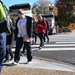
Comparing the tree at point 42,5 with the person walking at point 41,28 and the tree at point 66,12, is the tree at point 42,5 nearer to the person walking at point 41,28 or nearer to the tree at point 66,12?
the tree at point 66,12

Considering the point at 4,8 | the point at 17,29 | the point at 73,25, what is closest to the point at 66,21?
the point at 73,25

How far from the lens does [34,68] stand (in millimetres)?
8797

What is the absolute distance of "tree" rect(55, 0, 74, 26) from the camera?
202ft

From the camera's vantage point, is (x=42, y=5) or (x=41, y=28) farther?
(x=42, y=5)

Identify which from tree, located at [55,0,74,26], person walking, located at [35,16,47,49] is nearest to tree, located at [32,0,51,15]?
tree, located at [55,0,74,26]

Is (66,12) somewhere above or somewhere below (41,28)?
above

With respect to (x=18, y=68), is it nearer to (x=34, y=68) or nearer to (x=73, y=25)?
(x=34, y=68)

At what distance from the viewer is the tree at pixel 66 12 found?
61.6 m

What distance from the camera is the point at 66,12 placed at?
63156 mm

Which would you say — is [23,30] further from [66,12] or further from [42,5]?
[42,5]

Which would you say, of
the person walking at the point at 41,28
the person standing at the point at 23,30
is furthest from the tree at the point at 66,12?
the person standing at the point at 23,30

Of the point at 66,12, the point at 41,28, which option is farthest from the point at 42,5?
the point at 41,28

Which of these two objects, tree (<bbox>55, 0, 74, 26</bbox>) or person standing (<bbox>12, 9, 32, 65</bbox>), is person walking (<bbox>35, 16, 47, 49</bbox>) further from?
tree (<bbox>55, 0, 74, 26</bbox>)

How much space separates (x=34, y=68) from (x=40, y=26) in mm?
5600
